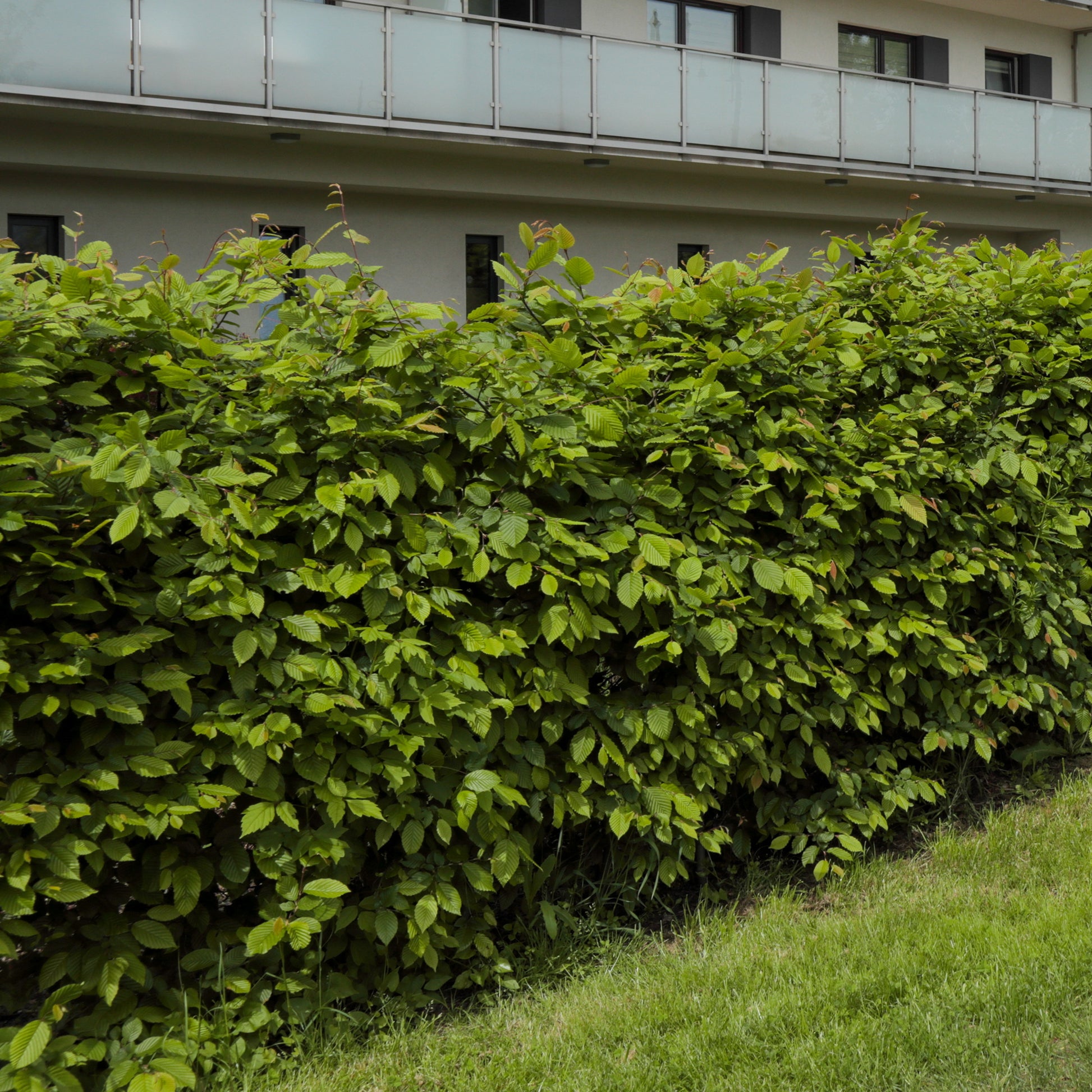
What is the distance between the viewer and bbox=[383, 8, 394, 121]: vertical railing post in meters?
14.2

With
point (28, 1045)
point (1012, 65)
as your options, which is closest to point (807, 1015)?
point (28, 1045)

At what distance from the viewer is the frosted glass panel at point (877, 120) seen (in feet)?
59.5

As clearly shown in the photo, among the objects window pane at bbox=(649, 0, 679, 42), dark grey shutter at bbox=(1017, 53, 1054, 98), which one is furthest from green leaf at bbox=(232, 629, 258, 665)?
dark grey shutter at bbox=(1017, 53, 1054, 98)

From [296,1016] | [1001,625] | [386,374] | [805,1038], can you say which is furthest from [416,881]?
[1001,625]

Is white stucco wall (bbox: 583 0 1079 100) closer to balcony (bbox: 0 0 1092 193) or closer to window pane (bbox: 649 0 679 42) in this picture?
window pane (bbox: 649 0 679 42)

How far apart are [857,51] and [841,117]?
381 centimetres

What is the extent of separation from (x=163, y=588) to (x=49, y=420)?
0.53 metres

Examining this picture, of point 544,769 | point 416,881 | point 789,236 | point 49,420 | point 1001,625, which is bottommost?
point 416,881

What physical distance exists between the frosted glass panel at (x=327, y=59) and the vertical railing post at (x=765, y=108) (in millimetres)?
6160

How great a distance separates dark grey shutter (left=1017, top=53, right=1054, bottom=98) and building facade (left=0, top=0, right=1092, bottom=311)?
2.50ft

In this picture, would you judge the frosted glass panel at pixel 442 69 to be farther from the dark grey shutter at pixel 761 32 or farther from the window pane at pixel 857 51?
the window pane at pixel 857 51

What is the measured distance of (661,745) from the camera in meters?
3.76

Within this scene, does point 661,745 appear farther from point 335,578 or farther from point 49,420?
point 49,420

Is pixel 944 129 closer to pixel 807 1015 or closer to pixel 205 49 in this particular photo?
pixel 205 49
